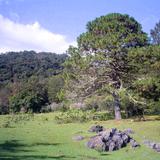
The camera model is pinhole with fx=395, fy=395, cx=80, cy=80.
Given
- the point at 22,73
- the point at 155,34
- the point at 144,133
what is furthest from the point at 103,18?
the point at 22,73

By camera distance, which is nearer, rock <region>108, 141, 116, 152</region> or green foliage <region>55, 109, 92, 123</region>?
rock <region>108, 141, 116, 152</region>

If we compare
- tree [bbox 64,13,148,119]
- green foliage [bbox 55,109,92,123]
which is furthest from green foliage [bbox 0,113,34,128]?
tree [bbox 64,13,148,119]

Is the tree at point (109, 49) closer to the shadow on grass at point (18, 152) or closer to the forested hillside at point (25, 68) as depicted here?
the shadow on grass at point (18, 152)

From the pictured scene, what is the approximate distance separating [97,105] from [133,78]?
49.2 ft

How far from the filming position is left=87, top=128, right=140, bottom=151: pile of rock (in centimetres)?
2412

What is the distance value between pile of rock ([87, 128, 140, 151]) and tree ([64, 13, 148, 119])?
17257mm

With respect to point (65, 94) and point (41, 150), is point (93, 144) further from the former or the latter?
point (65, 94)

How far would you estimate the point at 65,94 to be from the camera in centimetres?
4422

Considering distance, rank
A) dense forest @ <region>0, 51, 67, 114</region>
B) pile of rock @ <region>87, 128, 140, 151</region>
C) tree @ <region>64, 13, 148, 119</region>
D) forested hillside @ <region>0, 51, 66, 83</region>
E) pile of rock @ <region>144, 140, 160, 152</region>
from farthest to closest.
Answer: forested hillside @ <region>0, 51, 66, 83</region> < dense forest @ <region>0, 51, 67, 114</region> < tree @ <region>64, 13, 148, 119</region> < pile of rock @ <region>144, 140, 160, 152</region> < pile of rock @ <region>87, 128, 140, 151</region>

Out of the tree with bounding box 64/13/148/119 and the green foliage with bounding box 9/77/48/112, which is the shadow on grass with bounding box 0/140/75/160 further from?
the green foliage with bounding box 9/77/48/112

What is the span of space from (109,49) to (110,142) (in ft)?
64.0

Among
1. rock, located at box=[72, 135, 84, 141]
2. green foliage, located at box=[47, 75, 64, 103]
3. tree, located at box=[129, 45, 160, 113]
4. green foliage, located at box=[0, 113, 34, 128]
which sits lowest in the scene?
rock, located at box=[72, 135, 84, 141]

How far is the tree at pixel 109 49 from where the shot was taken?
42.2 metres

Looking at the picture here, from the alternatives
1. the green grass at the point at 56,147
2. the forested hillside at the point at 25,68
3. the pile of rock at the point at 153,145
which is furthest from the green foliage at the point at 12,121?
the forested hillside at the point at 25,68
